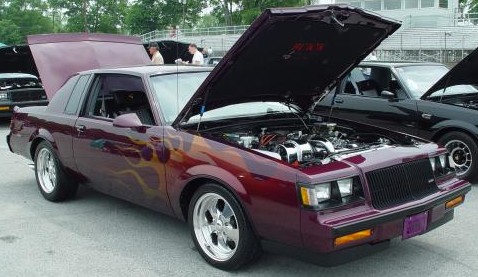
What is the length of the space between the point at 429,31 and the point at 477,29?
9.66ft

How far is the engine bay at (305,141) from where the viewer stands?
13.5 ft

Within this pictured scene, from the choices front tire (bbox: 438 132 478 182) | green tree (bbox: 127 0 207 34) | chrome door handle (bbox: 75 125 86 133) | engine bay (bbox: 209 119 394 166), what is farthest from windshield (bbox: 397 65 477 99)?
green tree (bbox: 127 0 207 34)

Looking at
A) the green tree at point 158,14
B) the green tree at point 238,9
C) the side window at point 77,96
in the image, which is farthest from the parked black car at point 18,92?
the green tree at point 158,14

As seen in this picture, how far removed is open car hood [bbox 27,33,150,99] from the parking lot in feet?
8.92

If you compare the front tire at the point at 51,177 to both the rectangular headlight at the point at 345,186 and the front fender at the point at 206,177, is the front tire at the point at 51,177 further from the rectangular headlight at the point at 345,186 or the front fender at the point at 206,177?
the rectangular headlight at the point at 345,186

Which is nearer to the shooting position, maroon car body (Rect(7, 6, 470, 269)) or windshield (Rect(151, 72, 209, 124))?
maroon car body (Rect(7, 6, 470, 269))

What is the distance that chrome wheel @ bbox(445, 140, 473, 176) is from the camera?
6.59m

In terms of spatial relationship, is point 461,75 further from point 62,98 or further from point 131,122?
point 62,98

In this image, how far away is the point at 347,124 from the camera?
5.19 meters

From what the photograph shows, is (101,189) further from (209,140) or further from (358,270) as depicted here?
(358,270)

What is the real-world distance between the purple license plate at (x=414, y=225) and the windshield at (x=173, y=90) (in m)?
2.02

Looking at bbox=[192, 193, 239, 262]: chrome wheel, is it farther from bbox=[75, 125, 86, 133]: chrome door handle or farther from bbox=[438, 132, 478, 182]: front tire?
bbox=[438, 132, 478, 182]: front tire

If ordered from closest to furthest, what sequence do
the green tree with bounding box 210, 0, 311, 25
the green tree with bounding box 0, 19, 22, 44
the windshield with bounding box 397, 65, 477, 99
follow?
the windshield with bounding box 397, 65, 477, 99
the green tree with bounding box 210, 0, 311, 25
the green tree with bounding box 0, 19, 22, 44

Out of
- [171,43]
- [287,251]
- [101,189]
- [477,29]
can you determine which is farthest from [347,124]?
[477,29]
